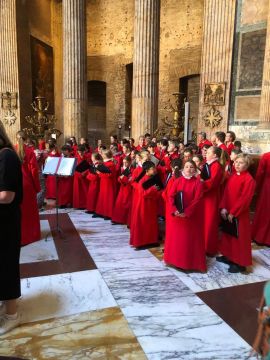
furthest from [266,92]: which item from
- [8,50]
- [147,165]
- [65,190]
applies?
[8,50]

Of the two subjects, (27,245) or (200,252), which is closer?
(200,252)

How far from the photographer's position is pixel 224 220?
4805 mm

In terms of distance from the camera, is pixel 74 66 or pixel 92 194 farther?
pixel 74 66

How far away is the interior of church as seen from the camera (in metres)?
3.23

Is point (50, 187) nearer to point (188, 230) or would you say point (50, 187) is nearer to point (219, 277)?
point (188, 230)

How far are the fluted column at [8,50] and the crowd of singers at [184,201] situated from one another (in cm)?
923

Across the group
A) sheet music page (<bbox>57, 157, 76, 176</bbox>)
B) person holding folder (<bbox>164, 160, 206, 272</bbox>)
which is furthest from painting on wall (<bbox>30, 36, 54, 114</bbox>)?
person holding folder (<bbox>164, 160, 206, 272</bbox>)

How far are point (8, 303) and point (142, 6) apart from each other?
1209 cm

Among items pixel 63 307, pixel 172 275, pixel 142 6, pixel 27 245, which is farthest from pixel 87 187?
pixel 142 6

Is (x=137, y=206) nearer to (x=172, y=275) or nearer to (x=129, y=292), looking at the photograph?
(x=172, y=275)

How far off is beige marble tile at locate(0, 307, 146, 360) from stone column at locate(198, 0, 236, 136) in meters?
9.76

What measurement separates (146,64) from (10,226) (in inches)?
425

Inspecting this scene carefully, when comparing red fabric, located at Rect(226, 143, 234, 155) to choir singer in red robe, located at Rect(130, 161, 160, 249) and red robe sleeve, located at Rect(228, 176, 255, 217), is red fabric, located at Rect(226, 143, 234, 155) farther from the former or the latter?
red robe sleeve, located at Rect(228, 176, 255, 217)

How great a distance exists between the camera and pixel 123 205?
22.9 ft
